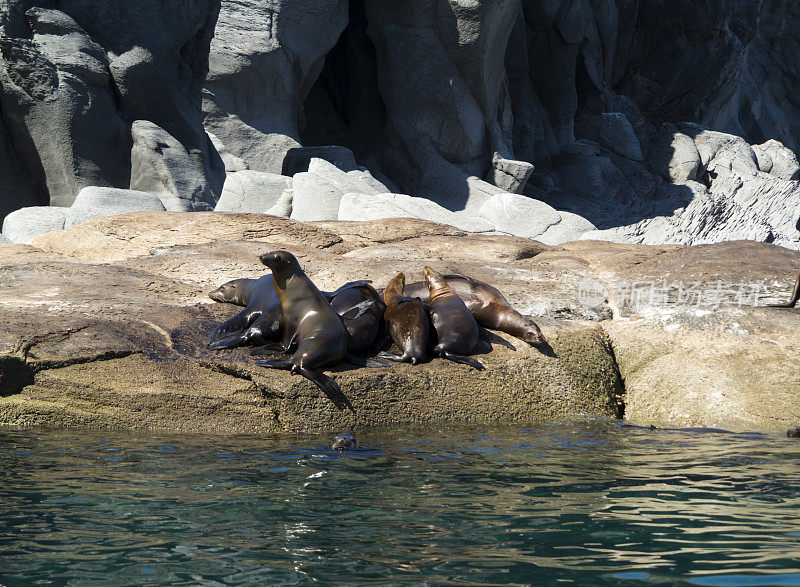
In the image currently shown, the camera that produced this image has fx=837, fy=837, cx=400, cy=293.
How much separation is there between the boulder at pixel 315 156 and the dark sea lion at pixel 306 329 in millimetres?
14135

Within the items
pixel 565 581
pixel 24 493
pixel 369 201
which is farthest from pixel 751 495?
pixel 369 201

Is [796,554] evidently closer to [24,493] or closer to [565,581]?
[565,581]

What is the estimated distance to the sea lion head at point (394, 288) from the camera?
6655 millimetres

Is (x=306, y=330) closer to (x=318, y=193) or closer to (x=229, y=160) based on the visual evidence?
(x=318, y=193)

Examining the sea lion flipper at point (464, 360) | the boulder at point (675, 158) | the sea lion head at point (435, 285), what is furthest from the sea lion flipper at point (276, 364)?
the boulder at point (675, 158)

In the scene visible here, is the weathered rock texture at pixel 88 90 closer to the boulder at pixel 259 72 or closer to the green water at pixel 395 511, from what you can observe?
the boulder at pixel 259 72

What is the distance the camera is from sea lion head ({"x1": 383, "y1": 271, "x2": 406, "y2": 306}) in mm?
6655

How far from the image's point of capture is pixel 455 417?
221 inches

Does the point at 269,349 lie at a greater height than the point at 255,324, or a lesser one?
lesser

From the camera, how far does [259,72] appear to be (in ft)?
69.4

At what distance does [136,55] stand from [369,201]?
643cm

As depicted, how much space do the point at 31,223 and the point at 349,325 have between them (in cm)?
872

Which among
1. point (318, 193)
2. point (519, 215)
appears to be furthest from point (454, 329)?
point (519, 215)

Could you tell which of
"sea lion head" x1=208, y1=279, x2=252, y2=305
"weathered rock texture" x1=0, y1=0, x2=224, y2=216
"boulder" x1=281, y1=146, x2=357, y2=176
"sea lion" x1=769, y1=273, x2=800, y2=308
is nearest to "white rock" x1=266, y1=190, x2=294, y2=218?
"weathered rock texture" x1=0, y1=0, x2=224, y2=216
